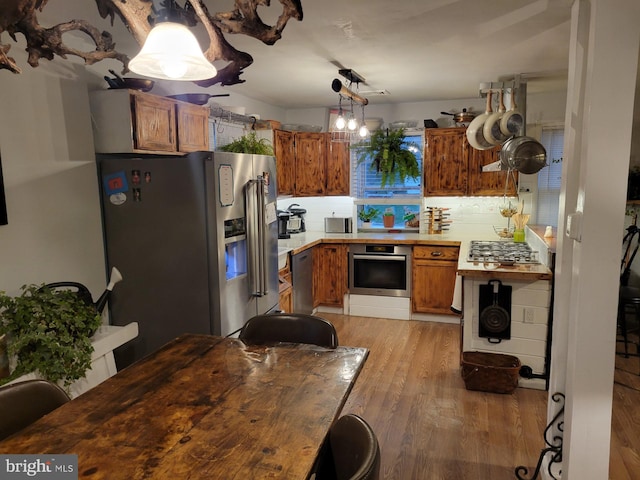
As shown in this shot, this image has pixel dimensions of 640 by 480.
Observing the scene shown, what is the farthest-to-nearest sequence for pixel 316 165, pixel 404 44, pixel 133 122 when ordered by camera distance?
1. pixel 316 165
2. pixel 404 44
3. pixel 133 122

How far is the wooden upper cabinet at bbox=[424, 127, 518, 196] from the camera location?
16.6 feet

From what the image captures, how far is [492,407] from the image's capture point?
10.3 feet

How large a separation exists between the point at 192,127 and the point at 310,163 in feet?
7.79

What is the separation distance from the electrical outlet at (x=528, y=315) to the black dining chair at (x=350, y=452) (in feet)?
8.13

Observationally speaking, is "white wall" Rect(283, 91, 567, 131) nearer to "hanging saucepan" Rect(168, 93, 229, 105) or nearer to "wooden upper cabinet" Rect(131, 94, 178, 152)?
"hanging saucepan" Rect(168, 93, 229, 105)

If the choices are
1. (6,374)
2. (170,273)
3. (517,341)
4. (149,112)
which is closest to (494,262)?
(517,341)

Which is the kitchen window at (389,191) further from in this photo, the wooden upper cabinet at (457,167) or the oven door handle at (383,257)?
the oven door handle at (383,257)

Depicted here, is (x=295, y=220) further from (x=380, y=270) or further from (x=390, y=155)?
(x=390, y=155)

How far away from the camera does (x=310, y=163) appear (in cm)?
551

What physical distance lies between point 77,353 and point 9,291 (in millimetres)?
670

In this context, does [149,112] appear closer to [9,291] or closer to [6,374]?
[9,291]

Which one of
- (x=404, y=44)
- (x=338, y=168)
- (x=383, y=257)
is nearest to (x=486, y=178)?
(x=383, y=257)

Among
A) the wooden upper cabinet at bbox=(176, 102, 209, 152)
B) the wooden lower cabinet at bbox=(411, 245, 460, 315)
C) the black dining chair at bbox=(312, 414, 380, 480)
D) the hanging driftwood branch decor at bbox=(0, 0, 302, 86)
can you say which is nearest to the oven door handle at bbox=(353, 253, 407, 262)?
the wooden lower cabinet at bbox=(411, 245, 460, 315)

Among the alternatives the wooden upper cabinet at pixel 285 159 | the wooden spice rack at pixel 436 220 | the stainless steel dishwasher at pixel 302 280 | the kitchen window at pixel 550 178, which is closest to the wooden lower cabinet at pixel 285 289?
the stainless steel dishwasher at pixel 302 280
